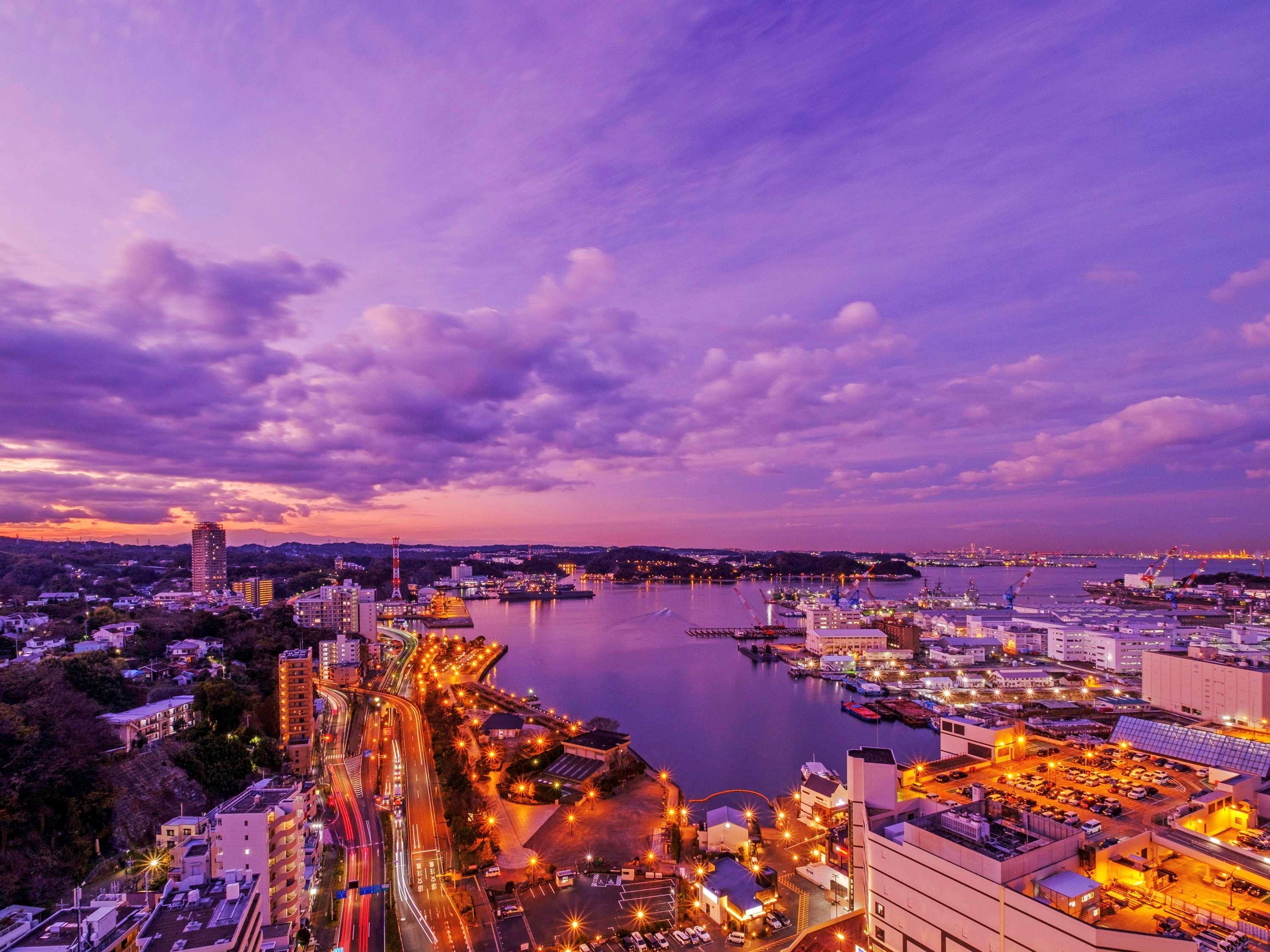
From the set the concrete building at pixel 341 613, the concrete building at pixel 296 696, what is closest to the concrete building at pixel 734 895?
the concrete building at pixel 296 696

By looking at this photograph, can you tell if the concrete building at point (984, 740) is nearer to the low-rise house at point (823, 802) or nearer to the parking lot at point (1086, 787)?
the parking lot at point (1086, 787)

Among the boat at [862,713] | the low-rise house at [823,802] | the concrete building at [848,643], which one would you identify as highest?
the low-rise house at [823,802]

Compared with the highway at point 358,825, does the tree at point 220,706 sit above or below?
above

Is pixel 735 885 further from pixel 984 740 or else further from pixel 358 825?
pixel 358 825

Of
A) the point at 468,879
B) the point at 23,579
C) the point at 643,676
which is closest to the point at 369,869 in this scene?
the point at 468,879

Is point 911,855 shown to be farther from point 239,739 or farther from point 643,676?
point 643,676

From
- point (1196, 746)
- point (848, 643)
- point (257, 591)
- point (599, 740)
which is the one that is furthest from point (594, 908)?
point (257, 591)
